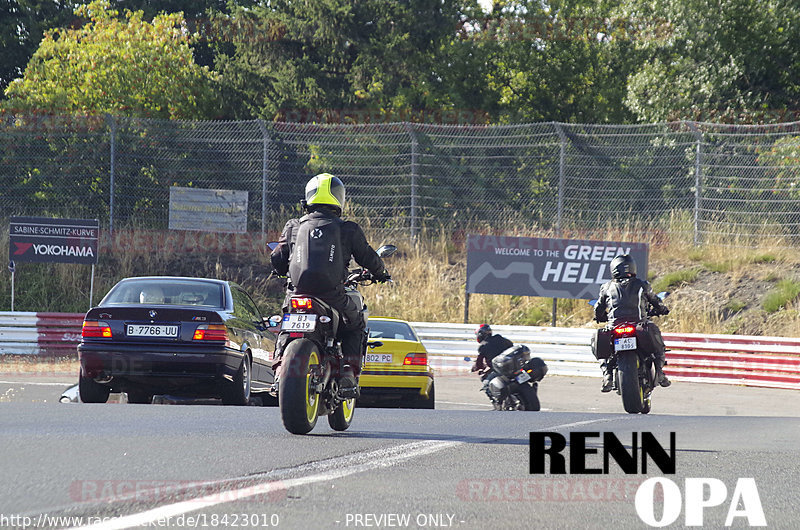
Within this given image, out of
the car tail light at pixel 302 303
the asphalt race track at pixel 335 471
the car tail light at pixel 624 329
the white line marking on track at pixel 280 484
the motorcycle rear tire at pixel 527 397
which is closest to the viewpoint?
the white line marking on track at pixel 280 484

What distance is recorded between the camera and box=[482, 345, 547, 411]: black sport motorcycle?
13.4m

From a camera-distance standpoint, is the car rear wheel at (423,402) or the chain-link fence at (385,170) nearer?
the car rear wheel at (423,402)

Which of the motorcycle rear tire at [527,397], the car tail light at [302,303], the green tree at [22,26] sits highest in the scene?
the green tree at [22,26]

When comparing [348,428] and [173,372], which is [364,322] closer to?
[348,428]

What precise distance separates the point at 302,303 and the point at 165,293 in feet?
15.1

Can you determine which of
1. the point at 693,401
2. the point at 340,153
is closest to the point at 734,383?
the point at 693,401

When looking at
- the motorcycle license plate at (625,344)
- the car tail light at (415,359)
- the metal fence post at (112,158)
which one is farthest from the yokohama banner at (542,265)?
the motorcycle license plate at (625,344)

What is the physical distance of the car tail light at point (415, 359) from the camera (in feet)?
46.8

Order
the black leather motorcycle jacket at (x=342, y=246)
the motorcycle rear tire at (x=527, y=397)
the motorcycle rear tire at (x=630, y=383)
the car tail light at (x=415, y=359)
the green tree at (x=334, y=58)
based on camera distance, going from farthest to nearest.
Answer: the green tree at (x=334, y=58)
the car tail light at (x=415, y=359)
the motorcycle rear tire at (x=527, y=397)
the motorcycle rear tire at (x=630, y=383)
the black leather motorcycle jacket at (x=342, y=246)

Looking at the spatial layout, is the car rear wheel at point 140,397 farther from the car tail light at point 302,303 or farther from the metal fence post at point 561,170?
the metal fence post at point 561,170

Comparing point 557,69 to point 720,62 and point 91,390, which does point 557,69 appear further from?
point 91,390

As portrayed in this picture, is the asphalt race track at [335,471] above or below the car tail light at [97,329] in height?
below

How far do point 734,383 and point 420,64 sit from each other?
17798mm

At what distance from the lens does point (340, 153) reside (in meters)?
Answer: 25.8
